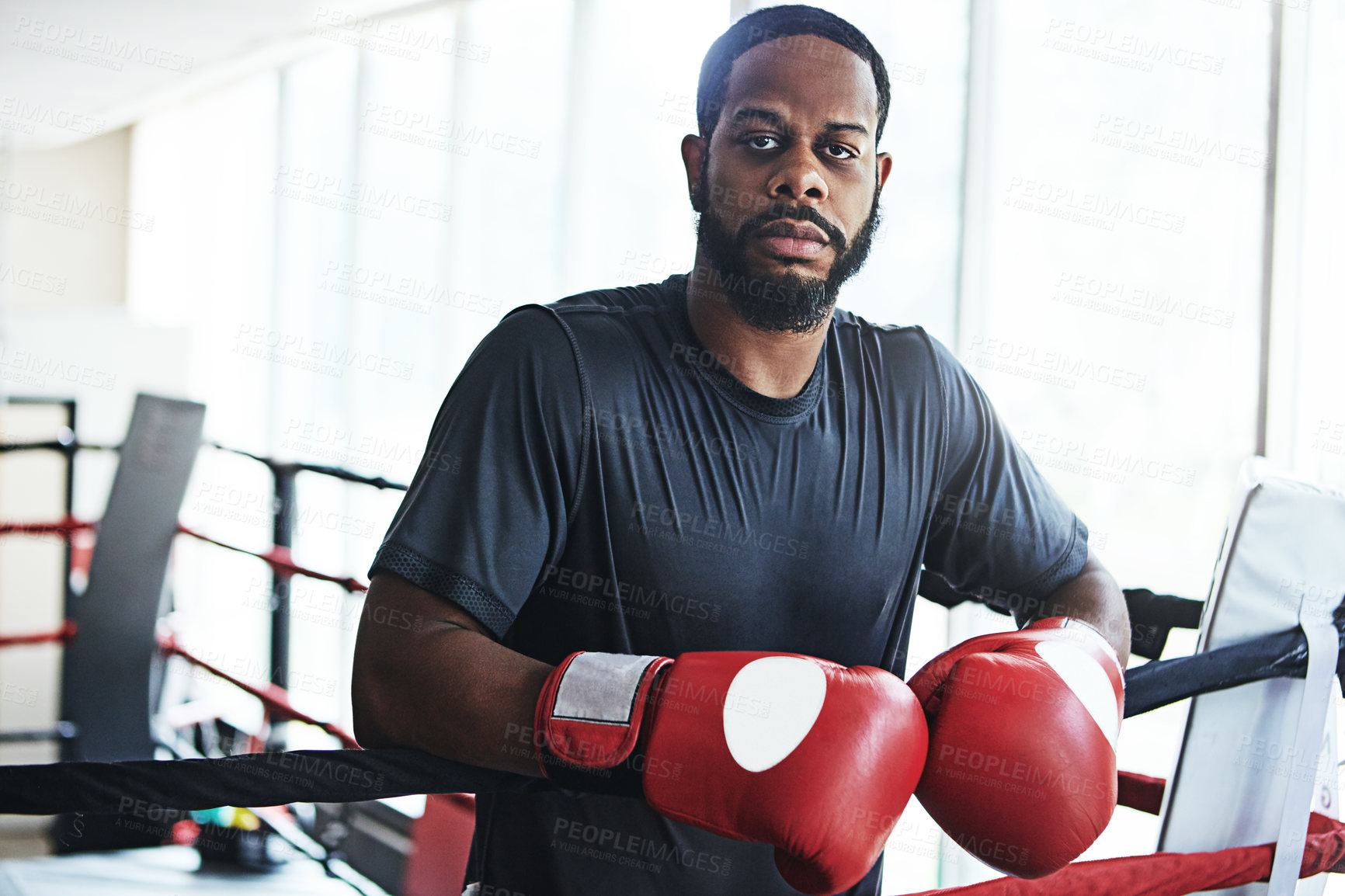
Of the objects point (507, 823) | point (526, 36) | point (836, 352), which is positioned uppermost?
point (526, 36)

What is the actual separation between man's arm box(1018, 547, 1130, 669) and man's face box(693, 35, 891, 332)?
0.47 meters

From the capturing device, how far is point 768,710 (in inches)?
26.5

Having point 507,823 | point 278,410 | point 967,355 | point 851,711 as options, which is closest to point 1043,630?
point 851,711

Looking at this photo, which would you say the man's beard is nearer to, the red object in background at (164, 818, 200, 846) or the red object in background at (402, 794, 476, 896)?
the red object in background at (402, 794, 476, 896)

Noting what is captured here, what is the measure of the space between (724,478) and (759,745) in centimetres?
42

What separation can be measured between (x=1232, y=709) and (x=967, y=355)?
1057 mm

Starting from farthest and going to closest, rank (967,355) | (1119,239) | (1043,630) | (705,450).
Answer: (967,355) → (1119,239) → (705,450) → (1043,630)

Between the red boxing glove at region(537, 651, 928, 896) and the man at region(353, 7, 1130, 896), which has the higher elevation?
the man at region(353, 7, 1130, 896)

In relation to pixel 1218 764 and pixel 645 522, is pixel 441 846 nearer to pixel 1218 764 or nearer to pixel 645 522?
pixel 645 522

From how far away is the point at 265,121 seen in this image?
5484 mm

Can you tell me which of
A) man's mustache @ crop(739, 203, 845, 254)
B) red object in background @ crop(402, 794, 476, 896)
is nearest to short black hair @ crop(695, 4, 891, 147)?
man's mustache @ crop(739, 203, 845, 254)

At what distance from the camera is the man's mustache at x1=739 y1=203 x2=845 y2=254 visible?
1.06 metres

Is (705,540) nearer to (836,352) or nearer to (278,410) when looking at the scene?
(836,352)

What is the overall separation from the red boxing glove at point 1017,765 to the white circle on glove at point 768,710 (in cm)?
14
